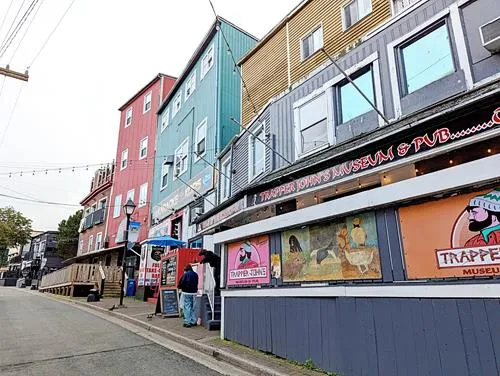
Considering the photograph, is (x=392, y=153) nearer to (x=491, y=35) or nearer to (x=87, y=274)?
(x=491, y=35)

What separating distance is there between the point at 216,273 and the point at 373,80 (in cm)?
642

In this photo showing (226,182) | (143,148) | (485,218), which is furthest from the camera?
(143,148)

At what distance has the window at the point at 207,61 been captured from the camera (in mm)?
17406

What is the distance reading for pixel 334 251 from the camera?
212 inches

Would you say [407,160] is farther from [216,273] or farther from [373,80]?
[216,273]

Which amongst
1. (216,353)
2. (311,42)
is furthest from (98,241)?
(216,353)

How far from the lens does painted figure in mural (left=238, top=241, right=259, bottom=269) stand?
709 centimetres

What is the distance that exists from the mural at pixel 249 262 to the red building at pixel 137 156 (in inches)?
610

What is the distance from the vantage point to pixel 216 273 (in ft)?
32.2

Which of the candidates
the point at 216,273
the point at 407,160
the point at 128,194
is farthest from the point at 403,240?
the point at 128,194

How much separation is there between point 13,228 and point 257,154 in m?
44.3

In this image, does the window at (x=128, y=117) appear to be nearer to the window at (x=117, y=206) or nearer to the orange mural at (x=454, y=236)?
the window at (x=117, y=206)

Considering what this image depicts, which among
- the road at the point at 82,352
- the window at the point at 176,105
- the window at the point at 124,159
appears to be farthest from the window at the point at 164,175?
the road at the point at 82,352

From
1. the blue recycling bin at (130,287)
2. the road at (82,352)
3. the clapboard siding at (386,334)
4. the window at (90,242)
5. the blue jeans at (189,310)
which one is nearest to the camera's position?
the clapboard siding at (386,334)
